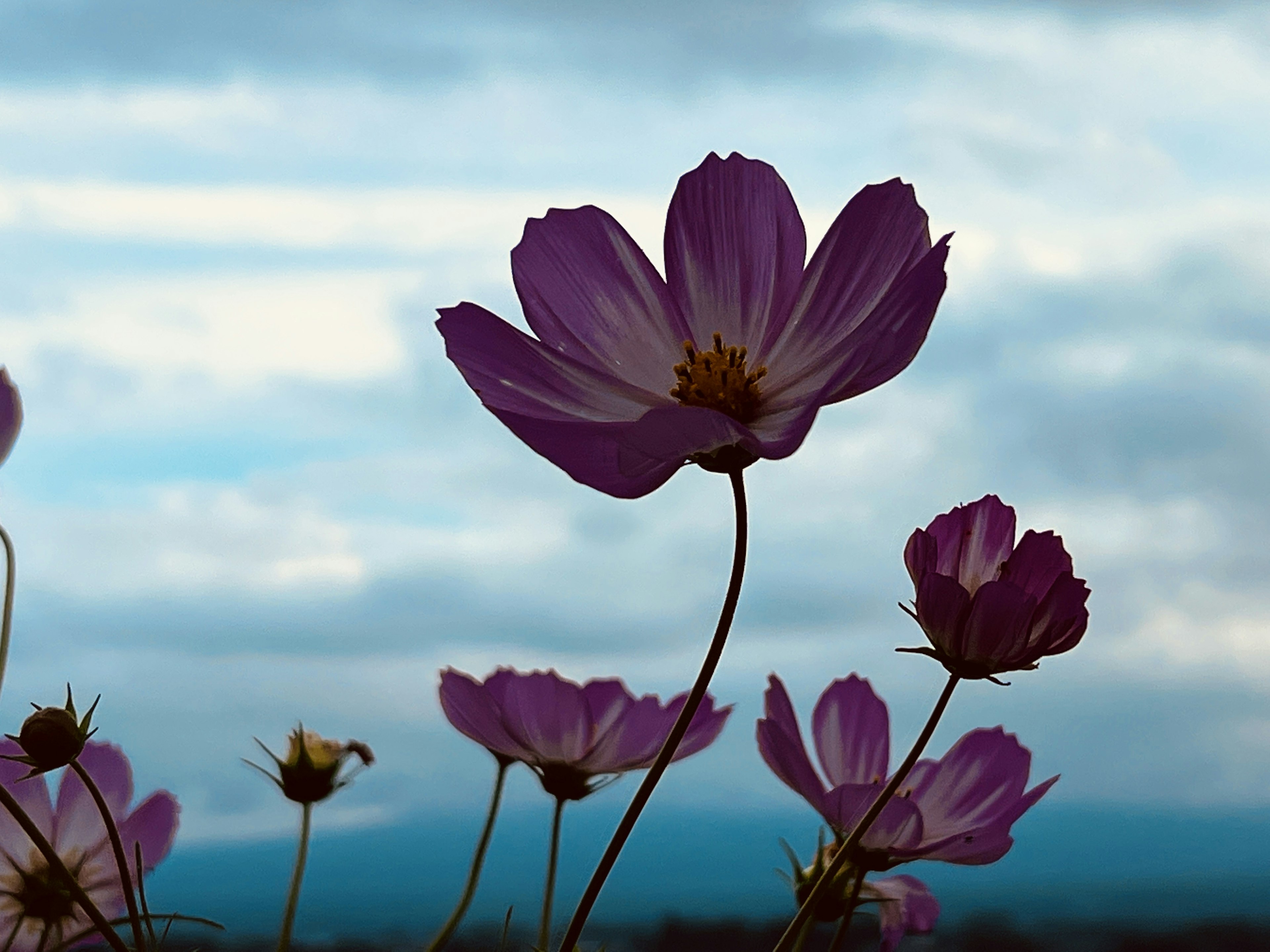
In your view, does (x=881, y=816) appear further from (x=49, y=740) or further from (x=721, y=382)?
(x=49, y=740)

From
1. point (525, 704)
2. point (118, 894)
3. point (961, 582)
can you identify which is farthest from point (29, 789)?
point (961, 582)

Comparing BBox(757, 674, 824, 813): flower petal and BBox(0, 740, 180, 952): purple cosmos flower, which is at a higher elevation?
BBox(757, 674, 824, 813): flower petal

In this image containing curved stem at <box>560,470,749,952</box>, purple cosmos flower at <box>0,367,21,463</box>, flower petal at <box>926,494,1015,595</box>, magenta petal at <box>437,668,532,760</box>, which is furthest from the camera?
purple cosmos flower at <box>0,367,21,463</box>

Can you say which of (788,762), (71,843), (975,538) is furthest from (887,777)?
(71,843)

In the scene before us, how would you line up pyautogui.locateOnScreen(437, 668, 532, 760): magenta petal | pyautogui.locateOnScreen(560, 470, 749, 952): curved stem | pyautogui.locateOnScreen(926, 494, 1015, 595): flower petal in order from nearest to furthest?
pyautogui.locateOnScreen(560, 470, 749, 952): curved stem
pyautogui.locateOnScreen(926, 494, 1015, 595): flower petal
pyautogui.locateOnScreen(437, 668, 532, 760): magenta petal

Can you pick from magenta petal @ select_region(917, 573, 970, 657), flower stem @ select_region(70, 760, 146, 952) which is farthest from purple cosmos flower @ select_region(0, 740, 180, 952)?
magenta petal @ select_region(917, 573, 970, 657)

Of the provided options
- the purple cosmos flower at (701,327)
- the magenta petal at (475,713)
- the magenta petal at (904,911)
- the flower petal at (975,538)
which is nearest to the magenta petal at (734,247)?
the purple cosmos flower at (701,327)

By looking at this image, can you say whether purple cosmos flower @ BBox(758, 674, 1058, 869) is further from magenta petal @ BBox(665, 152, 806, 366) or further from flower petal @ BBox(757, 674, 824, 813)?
magenta petal @ BBox(665, 152, 806, 366)
